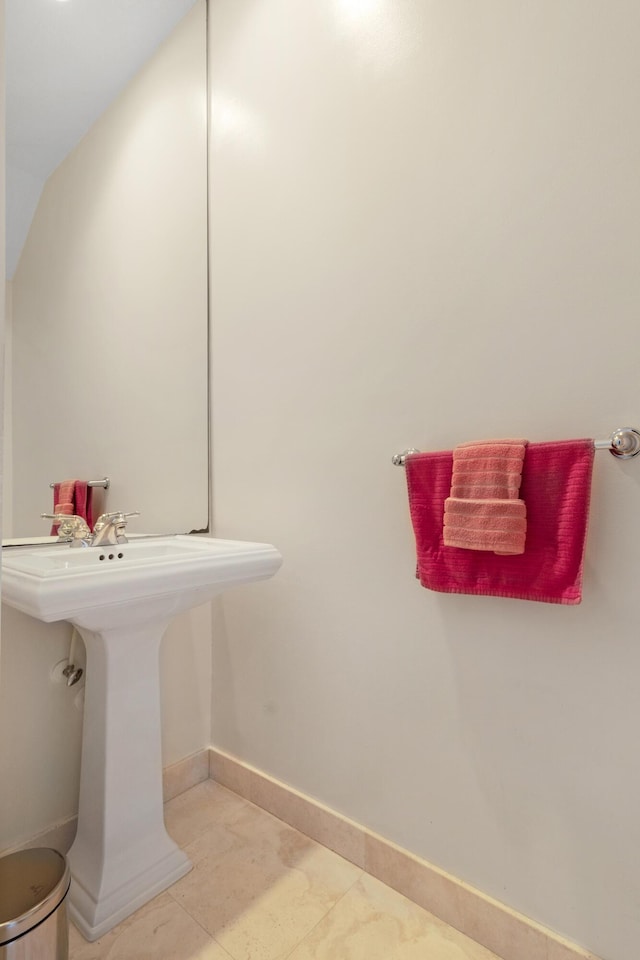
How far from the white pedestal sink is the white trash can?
16cm

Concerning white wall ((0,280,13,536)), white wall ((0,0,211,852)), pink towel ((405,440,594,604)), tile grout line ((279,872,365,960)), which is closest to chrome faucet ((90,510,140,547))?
white wall ((0,0,211,852))

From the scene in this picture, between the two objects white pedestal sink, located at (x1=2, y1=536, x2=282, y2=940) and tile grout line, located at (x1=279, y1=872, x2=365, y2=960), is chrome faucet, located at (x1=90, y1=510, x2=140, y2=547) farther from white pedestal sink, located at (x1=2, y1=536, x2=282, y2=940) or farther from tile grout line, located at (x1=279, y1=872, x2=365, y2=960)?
tile grout line, located at (x1=279, y1=872, x2=365, y2=960)

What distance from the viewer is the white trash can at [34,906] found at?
865 mm

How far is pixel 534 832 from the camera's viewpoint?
1.00 m

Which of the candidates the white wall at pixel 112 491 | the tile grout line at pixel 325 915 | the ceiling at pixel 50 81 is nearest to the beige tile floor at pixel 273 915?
the tile grout line at pixel 325 915

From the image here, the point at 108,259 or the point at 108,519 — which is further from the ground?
the point at 108,259

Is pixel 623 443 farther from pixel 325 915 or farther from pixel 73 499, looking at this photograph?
pixel 73 499

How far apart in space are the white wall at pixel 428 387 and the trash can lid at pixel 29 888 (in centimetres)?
63

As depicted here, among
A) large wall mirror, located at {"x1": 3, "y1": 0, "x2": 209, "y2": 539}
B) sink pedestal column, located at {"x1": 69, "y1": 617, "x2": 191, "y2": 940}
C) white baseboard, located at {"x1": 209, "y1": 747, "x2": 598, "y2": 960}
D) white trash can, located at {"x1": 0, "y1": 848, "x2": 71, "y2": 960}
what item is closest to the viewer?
white trash can, located at {"x1": 0, "y1": 848, "x2": 71, "y2": 960}

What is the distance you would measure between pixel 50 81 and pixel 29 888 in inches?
74.4

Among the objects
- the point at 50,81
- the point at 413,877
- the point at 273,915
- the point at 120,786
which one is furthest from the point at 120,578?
the point at 50,81

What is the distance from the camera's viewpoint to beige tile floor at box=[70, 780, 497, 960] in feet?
3.42

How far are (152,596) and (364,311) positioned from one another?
0.85 m

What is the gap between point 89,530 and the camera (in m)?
1.37
